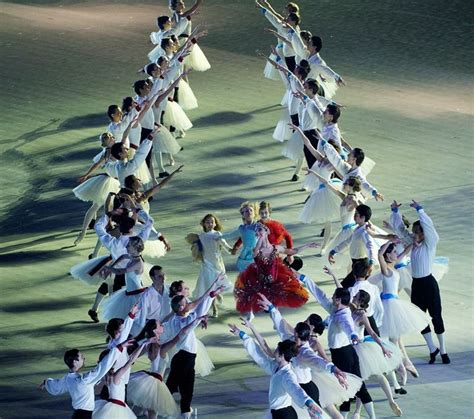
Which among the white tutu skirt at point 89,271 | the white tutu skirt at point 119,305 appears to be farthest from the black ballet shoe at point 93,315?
the white tutu skirt at point 119,305

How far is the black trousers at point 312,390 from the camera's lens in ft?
49.5

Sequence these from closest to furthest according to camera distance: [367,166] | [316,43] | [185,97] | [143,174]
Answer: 1. [143,174]
2. [367,166]
3. [316,43]
4. [185,97]

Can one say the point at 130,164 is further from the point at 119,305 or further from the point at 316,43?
the point at 316,43

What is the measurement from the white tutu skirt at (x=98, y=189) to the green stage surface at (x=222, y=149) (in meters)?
0.71

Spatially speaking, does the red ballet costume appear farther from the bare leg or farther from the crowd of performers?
the bare leg

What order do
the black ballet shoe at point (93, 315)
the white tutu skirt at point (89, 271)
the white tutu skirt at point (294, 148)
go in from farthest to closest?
the white tutu skirt at point (294, 148) < the black ballet shoe at point (93, 315) < the white tutu skirt at point (89, 271)

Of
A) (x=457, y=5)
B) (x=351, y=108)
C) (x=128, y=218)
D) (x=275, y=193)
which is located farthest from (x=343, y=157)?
(x=457, y=5)

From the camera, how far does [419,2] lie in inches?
1242

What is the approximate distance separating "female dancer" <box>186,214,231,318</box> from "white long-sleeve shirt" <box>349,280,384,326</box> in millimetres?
2196

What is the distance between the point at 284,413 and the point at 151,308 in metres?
2.51

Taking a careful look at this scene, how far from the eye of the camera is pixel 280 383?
14758mm

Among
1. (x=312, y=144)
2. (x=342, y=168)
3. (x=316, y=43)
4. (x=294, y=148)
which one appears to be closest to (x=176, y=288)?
(x=342, y=168)

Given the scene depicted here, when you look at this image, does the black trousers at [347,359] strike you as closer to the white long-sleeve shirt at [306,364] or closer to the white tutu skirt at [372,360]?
the white tutu skirt at [372,360]

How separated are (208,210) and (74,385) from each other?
24.6ft
